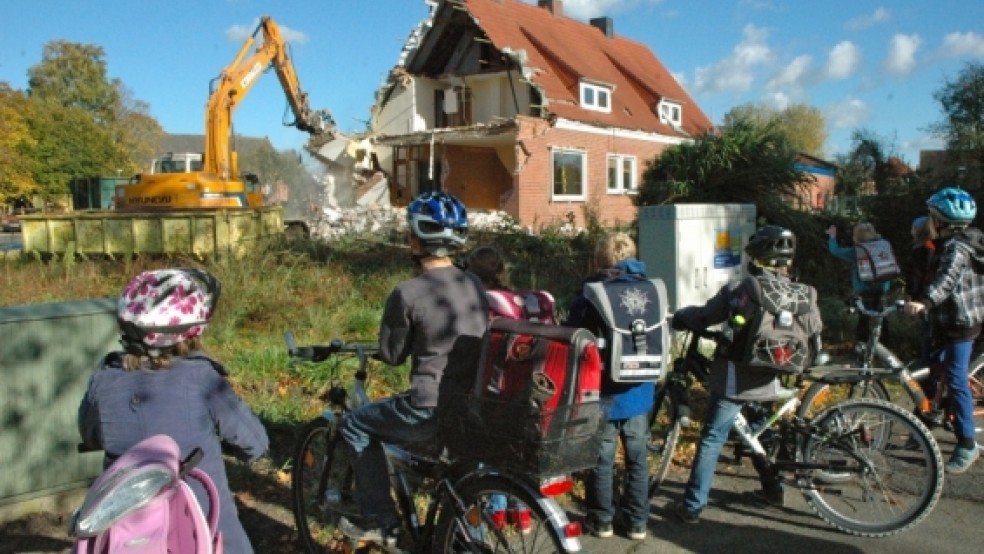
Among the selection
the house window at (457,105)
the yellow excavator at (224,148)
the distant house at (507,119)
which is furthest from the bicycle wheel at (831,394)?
the house window at (457,105)

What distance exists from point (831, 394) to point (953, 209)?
7.43 feet

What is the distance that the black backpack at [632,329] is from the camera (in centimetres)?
393

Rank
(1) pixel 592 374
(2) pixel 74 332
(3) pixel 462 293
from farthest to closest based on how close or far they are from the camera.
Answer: (2) pixel 74 332 < (3) pixel 462 293 < (1) pixel 592 374

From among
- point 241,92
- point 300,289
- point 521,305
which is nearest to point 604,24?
point 241,92

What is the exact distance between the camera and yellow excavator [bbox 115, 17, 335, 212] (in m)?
18.8

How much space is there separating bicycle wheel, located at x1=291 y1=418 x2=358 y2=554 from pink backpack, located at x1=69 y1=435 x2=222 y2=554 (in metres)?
1.41

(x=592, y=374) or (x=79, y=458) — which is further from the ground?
(x=592, y=374)

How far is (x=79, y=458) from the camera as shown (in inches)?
184

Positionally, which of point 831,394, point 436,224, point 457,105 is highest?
point 457,105

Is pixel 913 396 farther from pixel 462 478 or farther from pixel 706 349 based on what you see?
pixel 462 478

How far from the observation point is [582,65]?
100ft

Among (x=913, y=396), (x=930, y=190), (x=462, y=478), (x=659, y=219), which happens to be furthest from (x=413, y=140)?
(x=462, y=478)

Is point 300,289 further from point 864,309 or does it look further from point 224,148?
point 224,148

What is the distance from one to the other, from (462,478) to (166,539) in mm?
1192
